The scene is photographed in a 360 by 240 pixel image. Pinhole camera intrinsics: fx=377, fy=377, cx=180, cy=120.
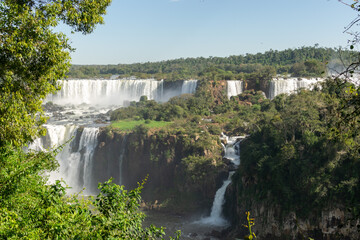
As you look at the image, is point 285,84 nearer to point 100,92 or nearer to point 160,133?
point 160,133

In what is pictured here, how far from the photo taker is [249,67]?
208 ft

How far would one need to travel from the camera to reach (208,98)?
46188mm

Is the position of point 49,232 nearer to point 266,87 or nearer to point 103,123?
point 103,123

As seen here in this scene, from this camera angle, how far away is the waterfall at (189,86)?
5200cm

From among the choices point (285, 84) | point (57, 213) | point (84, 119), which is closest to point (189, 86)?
point (285, 84)

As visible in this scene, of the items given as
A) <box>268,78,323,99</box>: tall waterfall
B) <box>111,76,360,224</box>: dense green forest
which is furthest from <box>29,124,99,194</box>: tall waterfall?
<box>268,78,323,99</box>: tall waterfall

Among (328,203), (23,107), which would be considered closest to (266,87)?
(328,203)

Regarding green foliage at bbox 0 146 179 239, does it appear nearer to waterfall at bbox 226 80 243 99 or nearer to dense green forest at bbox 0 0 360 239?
dense green forest at bbox 0 0 360 239

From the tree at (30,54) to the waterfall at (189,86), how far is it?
4322 cm

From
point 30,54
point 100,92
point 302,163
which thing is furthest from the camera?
point 100,92

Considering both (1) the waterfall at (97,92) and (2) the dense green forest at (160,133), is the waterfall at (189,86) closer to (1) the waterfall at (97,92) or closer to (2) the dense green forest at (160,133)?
(2) the dense green forest at (160,133)

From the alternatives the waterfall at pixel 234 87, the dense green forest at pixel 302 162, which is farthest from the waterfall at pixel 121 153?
the waterfall at pixel 234 87

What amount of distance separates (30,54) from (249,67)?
58.3 m

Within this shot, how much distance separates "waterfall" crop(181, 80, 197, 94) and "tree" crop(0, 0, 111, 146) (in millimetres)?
43223
